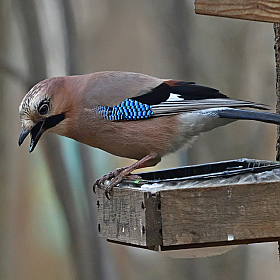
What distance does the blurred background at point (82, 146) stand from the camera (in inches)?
222

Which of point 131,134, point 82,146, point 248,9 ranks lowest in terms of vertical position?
point 82,146

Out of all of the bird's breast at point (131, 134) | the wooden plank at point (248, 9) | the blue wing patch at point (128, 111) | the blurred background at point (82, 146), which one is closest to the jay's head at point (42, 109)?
the bird's breast at point (131, 134)

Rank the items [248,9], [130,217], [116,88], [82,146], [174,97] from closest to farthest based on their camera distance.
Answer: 1. [248,9]
2. [130,217]
3. [174,97]
4. [116,88]
5. [82,146]

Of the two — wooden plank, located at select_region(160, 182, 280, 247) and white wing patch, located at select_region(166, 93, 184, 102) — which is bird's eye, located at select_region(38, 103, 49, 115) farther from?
wooden plank, located at select_region(160, 182, 280, 247)

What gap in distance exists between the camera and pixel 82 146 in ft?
18.7

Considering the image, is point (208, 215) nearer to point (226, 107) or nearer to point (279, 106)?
point (226, 107)

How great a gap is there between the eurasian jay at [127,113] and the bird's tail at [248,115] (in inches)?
0.7

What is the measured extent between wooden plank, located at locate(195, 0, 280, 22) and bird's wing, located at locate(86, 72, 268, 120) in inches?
26.7

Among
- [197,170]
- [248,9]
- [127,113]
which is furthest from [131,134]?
[248,9]

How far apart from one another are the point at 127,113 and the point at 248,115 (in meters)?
0.69

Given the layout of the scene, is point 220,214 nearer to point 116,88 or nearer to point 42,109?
point 116,88

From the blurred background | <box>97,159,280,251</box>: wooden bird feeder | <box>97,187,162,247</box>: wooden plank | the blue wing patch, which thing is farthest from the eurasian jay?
the blurred background

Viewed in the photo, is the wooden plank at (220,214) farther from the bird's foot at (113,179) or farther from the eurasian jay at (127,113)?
the eurasian jay at (127,113)

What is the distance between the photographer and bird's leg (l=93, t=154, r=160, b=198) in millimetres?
3009
